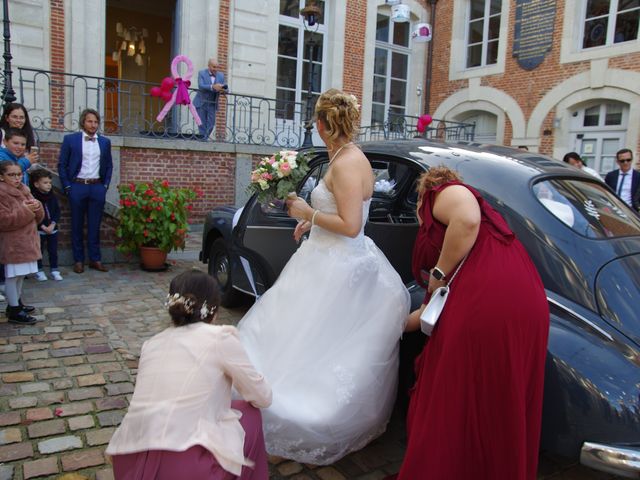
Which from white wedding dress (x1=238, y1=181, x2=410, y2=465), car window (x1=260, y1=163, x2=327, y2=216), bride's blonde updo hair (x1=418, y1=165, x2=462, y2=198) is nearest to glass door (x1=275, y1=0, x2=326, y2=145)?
car window (x1=260, y1=163, x2=327, y2=216)

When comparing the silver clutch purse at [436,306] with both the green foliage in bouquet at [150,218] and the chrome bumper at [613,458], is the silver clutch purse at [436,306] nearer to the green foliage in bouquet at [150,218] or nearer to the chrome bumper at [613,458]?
the chrome bumper at [613,458]

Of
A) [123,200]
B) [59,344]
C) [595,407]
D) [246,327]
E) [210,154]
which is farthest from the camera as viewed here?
[210,154]

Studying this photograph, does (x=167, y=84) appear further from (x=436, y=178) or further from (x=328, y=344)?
(x=436, y=178)

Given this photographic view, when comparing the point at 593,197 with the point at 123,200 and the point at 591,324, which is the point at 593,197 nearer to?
the point at 591,324

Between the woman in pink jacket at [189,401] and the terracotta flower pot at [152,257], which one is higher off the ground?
the woman in pink jacket at [189,401]

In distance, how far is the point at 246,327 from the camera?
3.13 m

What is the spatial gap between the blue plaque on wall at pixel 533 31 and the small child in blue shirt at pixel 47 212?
13134 millimetres

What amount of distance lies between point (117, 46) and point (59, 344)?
47.0 ft

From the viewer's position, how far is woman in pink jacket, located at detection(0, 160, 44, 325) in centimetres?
440

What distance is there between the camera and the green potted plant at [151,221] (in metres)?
6.82

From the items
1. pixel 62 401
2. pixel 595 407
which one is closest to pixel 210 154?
pixel 62 401

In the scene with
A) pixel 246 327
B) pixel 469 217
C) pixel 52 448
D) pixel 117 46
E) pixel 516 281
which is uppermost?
pixel 117 46

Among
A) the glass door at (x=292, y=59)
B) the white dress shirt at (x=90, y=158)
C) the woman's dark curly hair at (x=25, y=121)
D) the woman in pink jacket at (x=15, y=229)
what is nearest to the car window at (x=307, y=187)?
the woman in pink jacket at (x=15, y=229)

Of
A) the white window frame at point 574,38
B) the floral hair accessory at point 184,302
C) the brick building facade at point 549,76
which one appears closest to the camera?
the floral hair accessory at point 184,302
